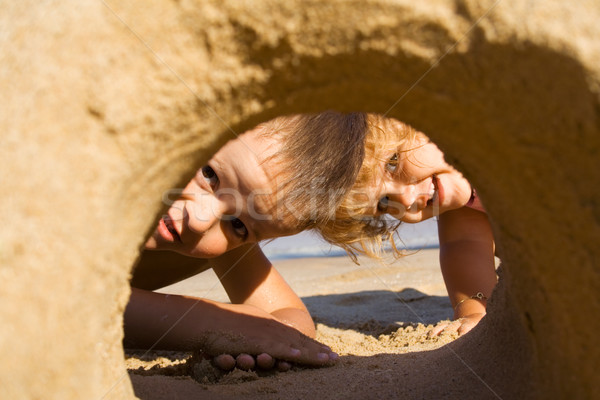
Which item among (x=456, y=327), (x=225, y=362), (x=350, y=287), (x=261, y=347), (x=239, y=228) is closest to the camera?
(x=225, y=362)

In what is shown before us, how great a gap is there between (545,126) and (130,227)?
0.62m

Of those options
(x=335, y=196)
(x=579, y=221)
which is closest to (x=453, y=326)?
(x=335, y=196)

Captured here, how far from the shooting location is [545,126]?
0.79 metres

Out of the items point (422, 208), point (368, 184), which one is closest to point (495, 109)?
point (368, 184)

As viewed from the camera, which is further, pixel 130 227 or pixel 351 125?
pixel 351 125

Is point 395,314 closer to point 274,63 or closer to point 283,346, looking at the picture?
point 283,346

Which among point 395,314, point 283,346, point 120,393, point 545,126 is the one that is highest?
point 545,126

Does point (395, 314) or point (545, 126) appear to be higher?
point (545, 126)

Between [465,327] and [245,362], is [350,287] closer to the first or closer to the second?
[465,327]

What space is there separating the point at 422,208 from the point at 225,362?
4.86 ft

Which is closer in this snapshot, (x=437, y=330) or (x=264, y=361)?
(x=264, y=361)

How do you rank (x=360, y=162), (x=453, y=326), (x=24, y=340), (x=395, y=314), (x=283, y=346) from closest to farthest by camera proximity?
(x=24, y=340), (x=283, y=346), (x=453, y=326), (x=360, y=162), (x=395, y=314)

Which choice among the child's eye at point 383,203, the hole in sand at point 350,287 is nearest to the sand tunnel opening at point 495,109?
the hole in sand at point 350,287

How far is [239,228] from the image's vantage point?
2.39 m
